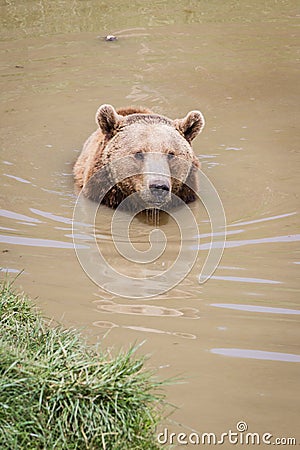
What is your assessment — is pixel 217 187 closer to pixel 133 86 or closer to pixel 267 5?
pixel 133 86

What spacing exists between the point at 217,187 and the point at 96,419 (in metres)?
4.67

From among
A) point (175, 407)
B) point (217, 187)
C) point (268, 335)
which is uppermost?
point (175, 407)

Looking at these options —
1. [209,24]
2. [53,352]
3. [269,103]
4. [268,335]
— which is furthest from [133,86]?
[53,352]

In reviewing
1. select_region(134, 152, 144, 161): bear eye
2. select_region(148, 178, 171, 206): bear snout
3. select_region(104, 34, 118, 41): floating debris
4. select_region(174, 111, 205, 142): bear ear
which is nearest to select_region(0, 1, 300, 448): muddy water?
select_region(104, 34, 118, 41): floating debris

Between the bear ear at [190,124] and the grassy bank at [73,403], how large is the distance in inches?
177

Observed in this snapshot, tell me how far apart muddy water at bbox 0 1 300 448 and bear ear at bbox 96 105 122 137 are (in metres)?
0.73

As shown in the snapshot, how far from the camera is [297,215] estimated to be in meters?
6.68

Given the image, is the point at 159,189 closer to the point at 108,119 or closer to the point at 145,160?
the point at 145,160

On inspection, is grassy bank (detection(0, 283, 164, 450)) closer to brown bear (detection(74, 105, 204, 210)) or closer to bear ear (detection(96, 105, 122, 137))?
brown bear (detection(74, 105, 204, 210))

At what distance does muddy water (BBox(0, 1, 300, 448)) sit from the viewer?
418 centimetres

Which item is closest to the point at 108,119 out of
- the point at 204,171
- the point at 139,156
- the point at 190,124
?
the point at 139,156

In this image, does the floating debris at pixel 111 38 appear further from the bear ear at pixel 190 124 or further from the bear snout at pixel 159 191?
the bear snout at pixel 159 191

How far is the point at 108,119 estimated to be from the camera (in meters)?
7.44

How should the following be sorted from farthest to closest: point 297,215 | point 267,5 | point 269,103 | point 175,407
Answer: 1. point 267,5
2. point 269,103
3. point 297,215
4. point 175,407
